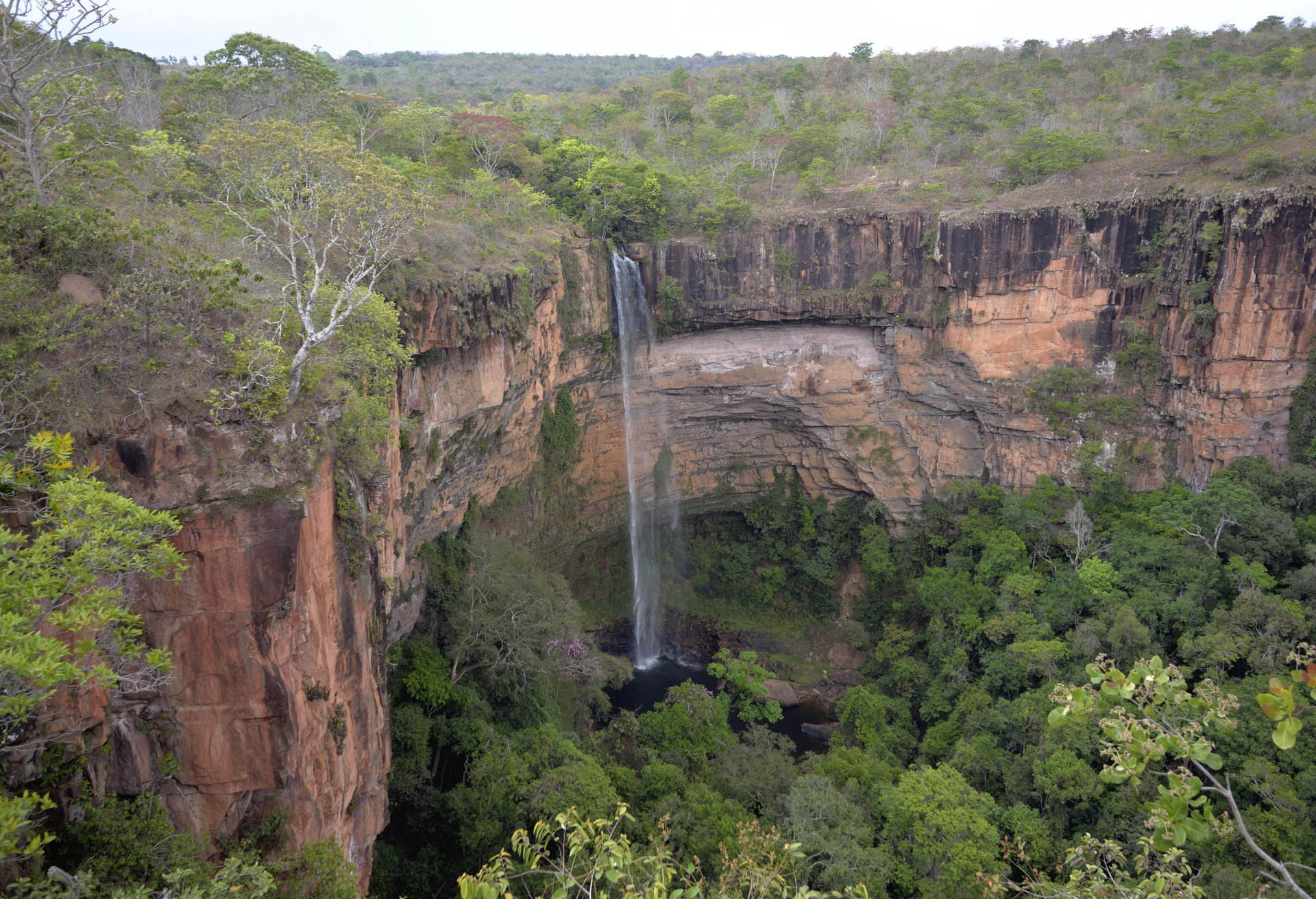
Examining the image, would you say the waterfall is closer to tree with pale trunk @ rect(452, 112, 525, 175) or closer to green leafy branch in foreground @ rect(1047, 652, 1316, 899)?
tree with pale trunk @ rect(452, 112, 525, 175)

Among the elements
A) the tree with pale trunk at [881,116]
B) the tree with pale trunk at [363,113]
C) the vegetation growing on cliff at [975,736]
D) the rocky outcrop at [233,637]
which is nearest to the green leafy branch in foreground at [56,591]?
the rocky outcrop at [233,637]

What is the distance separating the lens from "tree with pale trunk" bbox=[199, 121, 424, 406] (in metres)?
9.95

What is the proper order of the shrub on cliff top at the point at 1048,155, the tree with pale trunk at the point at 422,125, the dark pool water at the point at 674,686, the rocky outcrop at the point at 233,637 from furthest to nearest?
the tree with pale trunk at the point at 422,125 < the shrub on cliff top at the point at 1048,155 < the dark pool water at the point at 674,686 < the rocky outcrop at the point at 233,637

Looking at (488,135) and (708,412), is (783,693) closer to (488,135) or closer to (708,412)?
(708,412)

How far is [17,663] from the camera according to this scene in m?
4.73

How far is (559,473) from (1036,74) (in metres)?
31.2

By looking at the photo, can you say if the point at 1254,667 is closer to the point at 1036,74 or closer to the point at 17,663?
the point at 17,663

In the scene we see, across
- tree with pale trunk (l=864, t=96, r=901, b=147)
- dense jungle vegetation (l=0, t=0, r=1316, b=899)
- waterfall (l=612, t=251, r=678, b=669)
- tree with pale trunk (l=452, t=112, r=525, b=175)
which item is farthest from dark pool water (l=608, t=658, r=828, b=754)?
tree with pale trunk (l=864, t=96, r=901, b=147)

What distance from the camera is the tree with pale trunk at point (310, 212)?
9.95 meters

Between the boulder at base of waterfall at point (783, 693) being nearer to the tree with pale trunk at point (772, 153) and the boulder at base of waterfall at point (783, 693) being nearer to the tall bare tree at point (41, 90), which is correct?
the tree with pale trunk at point (772, 153)

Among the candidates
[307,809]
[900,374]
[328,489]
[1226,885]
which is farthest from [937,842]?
[900,374]

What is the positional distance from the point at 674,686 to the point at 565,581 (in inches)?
258

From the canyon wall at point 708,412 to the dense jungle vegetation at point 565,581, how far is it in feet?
1.72

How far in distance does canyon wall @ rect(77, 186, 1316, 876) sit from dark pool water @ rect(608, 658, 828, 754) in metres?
5.87
